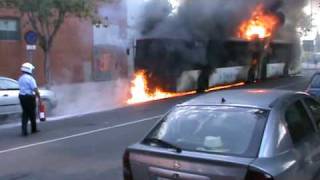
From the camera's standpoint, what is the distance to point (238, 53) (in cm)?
2895

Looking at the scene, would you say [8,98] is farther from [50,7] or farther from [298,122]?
[298,122]

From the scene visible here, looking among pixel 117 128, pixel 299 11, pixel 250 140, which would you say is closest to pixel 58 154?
pixel 117 128

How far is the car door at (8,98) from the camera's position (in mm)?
15156

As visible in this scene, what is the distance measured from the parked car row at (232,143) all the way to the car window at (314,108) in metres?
0.18

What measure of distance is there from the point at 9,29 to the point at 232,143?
21.3 metres

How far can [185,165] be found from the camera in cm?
435

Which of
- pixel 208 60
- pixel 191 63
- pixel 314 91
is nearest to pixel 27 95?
pixel 314 91

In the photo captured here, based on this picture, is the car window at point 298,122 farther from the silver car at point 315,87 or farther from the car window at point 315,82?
the car window at point 315,82

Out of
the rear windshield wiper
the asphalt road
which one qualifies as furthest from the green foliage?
the rear windshield wiper

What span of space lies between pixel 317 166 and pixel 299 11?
31.9 metres

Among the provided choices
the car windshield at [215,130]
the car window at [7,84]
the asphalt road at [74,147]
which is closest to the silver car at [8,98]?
the car window at [7,84]

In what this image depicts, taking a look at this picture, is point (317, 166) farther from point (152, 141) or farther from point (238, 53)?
point (238, 53)

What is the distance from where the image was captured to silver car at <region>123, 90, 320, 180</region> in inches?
168

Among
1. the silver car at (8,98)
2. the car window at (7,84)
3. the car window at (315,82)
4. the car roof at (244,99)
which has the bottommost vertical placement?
the silver car at (8,98)
